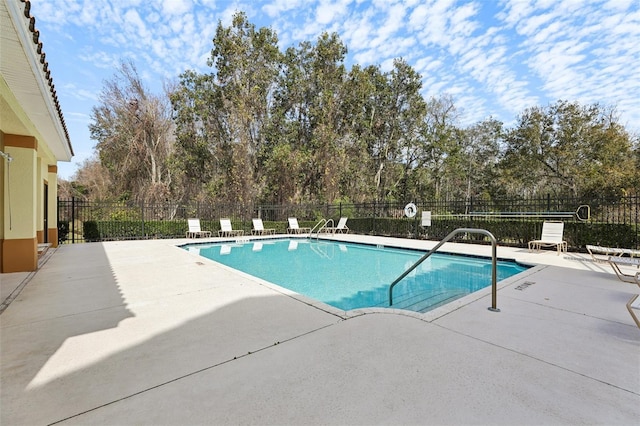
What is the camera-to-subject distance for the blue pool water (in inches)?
203

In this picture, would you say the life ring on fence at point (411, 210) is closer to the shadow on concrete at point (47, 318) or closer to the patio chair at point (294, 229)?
the patio chair at point (294, 229)

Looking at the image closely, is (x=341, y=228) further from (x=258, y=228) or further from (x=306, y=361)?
(x=306, y=361)

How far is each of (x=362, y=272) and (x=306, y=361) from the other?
5.10 m

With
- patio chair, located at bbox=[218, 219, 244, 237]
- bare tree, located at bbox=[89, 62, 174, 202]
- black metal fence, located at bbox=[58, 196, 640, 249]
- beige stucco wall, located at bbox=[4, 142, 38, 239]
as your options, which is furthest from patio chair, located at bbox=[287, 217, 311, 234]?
beige stucco wall, located at bbox=[4, 142, 38, 239]

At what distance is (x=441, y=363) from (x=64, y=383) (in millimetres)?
2640

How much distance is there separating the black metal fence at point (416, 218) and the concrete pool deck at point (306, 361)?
620cm

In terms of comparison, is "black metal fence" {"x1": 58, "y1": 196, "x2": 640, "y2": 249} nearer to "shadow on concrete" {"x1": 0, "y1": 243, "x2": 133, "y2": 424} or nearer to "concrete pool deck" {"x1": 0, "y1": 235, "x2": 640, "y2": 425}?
"concrete pool deck" {"x1": 0, "y1": 235, "x2": 640, "y2": 425}

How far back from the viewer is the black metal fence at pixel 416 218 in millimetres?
8680

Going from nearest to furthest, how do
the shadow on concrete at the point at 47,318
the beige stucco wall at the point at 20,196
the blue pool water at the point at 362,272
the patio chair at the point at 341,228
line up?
the shadow on concrete at the point at 47,318
the blue pool water at the point at 362,272
the beige stucco wall at the point at 20,196
the patio chair at the point at 341,228

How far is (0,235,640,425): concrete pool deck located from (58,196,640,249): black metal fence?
6202 mm

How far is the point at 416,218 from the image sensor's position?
1307 cm

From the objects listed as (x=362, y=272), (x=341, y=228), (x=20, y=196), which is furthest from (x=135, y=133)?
(x=362, y=272)

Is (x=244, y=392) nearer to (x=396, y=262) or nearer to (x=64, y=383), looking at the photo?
(x=64, y=383)

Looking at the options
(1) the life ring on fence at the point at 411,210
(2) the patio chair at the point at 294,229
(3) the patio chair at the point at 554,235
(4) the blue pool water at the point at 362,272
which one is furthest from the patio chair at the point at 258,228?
(3) the patio chair at the point at 554,235
